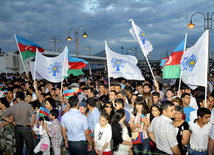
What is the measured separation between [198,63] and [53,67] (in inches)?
221

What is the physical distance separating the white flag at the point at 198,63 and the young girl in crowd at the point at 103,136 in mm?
2974

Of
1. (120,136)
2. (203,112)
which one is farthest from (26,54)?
(203,112)

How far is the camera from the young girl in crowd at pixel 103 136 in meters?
3.96

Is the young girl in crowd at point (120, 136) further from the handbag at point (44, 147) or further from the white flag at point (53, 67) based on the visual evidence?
the white flag at point (53, 67)

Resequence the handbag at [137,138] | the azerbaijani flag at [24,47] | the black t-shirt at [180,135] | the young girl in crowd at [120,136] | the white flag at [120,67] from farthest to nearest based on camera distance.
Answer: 1. the azerbaijani flag at [24,47]
2. the white flag at [120,67]
3. the handbag at [137,138]
4. the young girl in crowd at [120,136]
5. the black t-shirt at [180,135]

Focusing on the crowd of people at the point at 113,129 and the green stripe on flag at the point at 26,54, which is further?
the green stripe on flag at the point at 26,54

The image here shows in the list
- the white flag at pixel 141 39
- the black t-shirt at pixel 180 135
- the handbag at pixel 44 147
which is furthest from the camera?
the white flag at pixel 141 39

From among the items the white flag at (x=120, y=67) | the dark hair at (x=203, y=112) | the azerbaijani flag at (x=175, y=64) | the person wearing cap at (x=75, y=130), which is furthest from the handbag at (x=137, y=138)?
the azerbaijani flag at (x=175, y=64)

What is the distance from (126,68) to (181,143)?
4470 millimetres

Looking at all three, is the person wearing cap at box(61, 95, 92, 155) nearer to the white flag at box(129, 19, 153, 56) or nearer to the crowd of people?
the crowd of people

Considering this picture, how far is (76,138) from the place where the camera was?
4.38 metres

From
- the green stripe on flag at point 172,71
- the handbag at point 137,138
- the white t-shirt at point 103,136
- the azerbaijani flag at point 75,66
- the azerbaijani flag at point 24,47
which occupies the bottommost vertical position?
the handbag at point 137,138

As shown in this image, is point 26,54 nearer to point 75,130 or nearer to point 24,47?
point 24,47

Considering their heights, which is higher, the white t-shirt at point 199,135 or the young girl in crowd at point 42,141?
the white t-shirt at point 199,135
